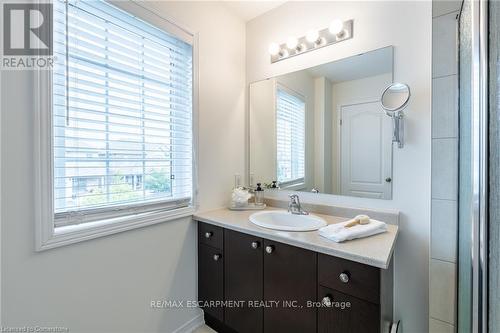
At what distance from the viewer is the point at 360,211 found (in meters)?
1.53

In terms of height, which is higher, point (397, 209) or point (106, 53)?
point (106, 53)

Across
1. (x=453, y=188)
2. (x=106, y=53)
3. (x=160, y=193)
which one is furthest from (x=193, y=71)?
(x=453, y=188)

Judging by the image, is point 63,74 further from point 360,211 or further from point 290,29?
point 360,211

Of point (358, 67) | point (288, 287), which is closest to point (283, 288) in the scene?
point (288, 287)

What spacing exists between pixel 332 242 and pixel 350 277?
166 mm

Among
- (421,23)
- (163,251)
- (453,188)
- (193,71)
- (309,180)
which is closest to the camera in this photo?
(453,188)

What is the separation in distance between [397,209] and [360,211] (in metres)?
0.21

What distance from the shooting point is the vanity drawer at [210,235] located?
61.1 inches

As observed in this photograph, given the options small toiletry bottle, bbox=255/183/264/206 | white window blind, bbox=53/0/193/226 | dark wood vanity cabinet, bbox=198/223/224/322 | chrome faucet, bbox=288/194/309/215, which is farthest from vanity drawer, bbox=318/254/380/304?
white window blind, bbox=53/0/193/226

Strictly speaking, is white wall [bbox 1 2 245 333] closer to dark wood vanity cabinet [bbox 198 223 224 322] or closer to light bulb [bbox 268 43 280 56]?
dark wood vanity cabinet [bbox 198 223 224 322]

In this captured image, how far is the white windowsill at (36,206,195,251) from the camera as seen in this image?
3.42ft

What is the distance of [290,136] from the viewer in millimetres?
1922

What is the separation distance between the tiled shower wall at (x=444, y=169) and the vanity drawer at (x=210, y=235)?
1.24 metres

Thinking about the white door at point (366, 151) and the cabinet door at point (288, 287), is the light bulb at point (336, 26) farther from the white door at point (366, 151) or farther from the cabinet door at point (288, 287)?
the cabinet door at point (288, 287)
